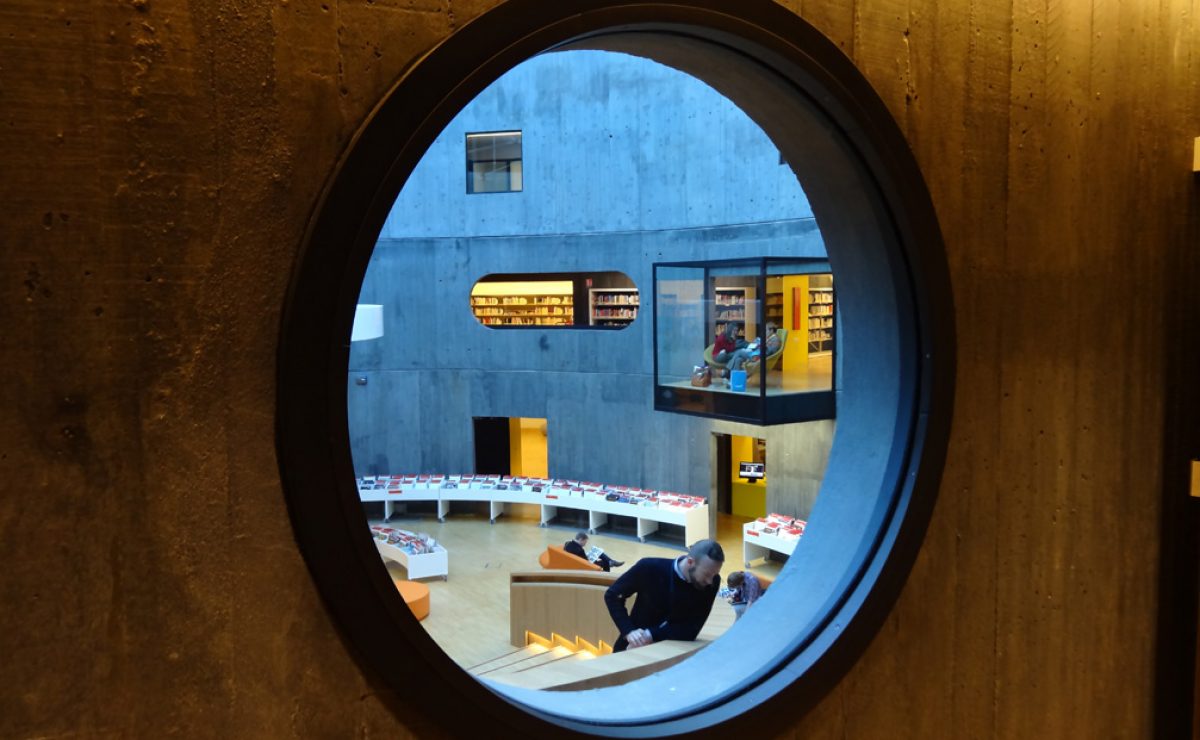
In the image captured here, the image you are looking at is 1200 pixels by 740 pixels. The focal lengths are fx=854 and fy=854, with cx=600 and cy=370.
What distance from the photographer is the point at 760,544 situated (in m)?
10.8

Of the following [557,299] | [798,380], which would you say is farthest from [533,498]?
[798,380]

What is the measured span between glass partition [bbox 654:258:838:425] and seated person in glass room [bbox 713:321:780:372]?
12 mm

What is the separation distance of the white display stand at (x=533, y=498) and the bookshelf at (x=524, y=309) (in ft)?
12.5

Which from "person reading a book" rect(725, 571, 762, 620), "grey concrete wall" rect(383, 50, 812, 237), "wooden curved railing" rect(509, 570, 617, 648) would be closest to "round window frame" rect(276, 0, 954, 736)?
"person reading a book" rect(725, 571, 762, 620)

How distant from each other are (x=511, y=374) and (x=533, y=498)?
7.96 ft

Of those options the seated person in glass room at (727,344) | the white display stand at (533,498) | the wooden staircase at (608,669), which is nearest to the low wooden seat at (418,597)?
the white display stand at (533,498)

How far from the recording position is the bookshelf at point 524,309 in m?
16.9

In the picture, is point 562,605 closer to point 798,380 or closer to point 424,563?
point 424,563

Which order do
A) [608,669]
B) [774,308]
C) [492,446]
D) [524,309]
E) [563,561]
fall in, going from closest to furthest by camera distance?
[608,669] → [774,308] → [563,561] → [492,446] → [524,309]

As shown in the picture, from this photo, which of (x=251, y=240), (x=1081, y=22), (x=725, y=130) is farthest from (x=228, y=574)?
(x=725, y=130)

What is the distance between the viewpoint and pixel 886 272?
2.25m

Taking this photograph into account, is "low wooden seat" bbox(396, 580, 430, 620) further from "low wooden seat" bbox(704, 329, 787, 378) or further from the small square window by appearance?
Result: the small square window

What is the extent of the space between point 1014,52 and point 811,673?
5.72ft

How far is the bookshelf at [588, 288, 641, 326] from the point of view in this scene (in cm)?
1616
